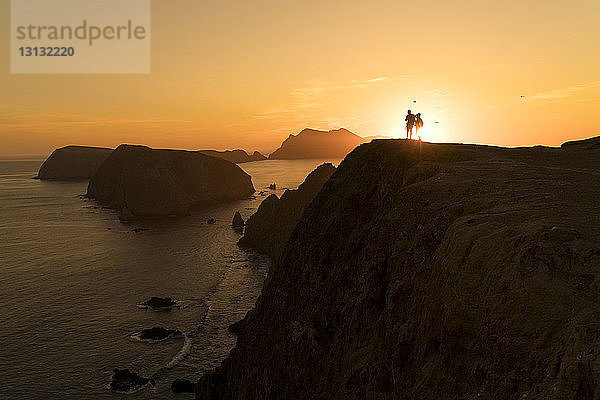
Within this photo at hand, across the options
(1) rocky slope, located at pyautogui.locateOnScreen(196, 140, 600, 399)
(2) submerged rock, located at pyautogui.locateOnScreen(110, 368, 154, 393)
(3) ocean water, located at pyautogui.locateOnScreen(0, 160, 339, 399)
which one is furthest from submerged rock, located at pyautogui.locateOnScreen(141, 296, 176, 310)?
(1) rocky slope, located at pyautogui.locateOnScreen(196, 140, 600, 399)

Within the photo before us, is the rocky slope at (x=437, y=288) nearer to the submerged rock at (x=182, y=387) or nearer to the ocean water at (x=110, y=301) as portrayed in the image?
the submerged rock at (x=182, y=387)

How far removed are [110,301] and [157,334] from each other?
1394 cm

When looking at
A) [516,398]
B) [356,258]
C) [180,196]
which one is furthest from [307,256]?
[180,196]

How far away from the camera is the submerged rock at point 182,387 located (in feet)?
111

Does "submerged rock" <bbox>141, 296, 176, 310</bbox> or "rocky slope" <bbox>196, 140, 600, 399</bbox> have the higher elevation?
"rocky slope" <bbox>196, 140, 600, 399</bbox>

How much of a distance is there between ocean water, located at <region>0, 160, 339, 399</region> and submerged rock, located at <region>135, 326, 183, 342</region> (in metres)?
0.96

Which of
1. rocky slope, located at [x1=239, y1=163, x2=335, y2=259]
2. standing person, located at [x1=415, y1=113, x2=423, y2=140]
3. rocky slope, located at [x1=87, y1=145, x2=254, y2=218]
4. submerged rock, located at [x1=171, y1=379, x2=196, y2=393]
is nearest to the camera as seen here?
standing person, located at [x1=415, y1=113, x2=423, y2=140]

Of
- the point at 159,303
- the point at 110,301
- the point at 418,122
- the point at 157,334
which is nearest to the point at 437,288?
the point at 418,122

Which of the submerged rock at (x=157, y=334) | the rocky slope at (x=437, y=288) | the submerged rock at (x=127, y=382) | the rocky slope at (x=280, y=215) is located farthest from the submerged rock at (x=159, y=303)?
the rocky slope at (x=437, y=288)

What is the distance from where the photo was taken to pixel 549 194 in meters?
13.6

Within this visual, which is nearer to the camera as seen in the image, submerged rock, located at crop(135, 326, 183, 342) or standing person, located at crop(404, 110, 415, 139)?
standing person, located at crop(404, 110, 415, 139)

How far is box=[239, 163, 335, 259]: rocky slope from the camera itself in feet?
243

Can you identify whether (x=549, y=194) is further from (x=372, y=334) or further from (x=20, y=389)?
(x=20, y=389)

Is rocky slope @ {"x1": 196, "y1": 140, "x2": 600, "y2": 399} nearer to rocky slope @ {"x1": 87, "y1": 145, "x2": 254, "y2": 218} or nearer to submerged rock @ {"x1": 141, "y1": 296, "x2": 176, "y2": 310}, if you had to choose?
submerged rock @ {"x1": 141, "y1": 296, "x2": 176, "y2": 310}
